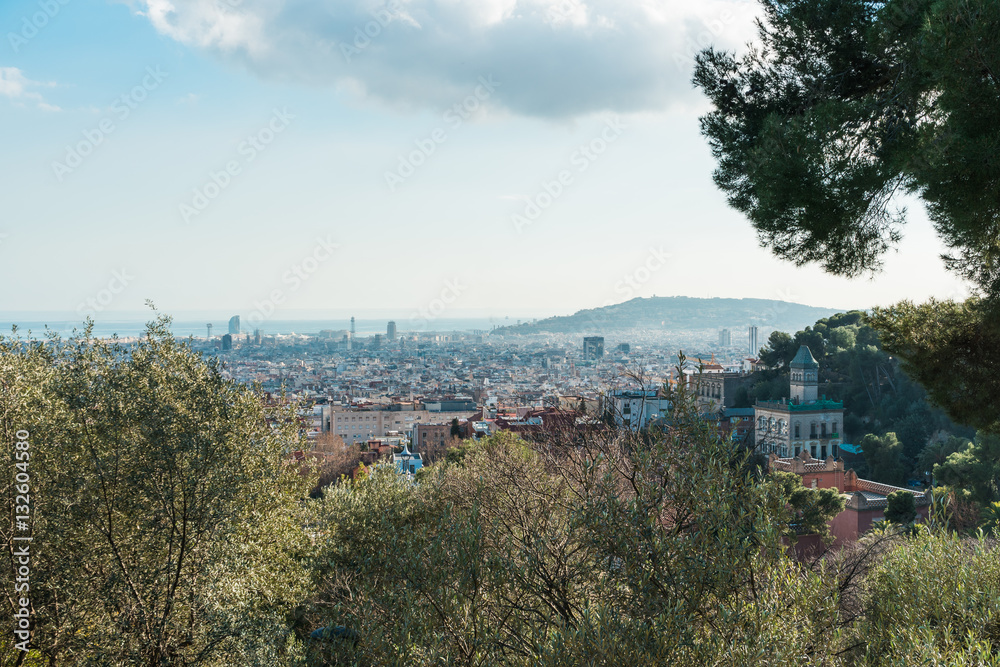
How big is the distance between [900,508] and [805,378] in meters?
17.9

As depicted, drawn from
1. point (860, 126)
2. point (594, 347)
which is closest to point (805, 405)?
point (860, 126)

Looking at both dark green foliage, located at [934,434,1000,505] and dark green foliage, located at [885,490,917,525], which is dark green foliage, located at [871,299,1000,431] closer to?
dark green foliage, located at [885,490,917,525]

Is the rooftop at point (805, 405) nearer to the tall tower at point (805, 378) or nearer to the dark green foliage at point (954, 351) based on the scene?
the tall tower at point (805, 378)

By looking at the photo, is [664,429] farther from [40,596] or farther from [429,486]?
[429,486]

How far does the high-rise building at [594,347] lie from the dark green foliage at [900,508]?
231ft

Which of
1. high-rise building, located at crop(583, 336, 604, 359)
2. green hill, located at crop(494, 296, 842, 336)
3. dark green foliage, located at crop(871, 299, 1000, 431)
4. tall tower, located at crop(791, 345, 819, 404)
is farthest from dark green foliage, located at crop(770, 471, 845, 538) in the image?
green hill, located at crop(494, 296, 842, 336)

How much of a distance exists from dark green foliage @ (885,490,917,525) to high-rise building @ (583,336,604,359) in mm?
70383

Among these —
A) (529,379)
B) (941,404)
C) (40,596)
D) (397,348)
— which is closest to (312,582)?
(40,596)

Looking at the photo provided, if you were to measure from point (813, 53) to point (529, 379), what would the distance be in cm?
8204

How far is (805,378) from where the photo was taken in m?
35.2

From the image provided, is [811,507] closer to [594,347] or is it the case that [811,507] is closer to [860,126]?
[860,126]

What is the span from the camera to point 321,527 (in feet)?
28.5

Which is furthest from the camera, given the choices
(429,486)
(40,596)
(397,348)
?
(397,348)

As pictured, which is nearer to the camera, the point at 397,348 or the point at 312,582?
the point at 312,582
